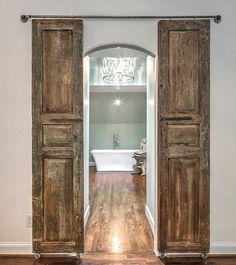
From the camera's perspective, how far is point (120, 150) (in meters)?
9.19

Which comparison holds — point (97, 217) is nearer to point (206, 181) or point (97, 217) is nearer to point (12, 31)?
point (206, 181)

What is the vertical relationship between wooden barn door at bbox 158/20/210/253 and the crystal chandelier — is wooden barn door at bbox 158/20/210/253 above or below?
below

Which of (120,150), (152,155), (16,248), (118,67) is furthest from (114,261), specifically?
(120,150)

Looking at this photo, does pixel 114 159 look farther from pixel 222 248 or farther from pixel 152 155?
pixel 222 248

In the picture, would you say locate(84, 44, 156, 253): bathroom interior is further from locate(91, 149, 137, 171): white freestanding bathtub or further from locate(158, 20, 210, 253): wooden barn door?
locate(158, 20, 210, 253): wooden barn door

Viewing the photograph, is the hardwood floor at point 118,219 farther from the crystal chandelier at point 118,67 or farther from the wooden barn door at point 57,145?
the crystal chandelier at point 118,67

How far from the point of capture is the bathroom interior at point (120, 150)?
3750mm

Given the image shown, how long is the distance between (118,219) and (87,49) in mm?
2585

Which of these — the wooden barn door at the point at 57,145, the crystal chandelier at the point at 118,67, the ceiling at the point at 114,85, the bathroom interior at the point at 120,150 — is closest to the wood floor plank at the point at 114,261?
the wooden barn door at the point at 57,145

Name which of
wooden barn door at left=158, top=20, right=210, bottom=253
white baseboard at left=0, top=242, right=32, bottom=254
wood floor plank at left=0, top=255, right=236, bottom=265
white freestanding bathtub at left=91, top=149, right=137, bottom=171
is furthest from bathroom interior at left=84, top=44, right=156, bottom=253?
white baseboard at left=0, top=242, right=32, bottom=254

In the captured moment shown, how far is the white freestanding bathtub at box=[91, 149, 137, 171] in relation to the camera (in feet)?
29.6

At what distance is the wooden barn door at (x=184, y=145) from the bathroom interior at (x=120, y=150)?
0.34 meters

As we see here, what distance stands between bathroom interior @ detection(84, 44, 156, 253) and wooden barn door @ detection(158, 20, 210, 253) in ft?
1.10

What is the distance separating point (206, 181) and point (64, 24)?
2256 mm
